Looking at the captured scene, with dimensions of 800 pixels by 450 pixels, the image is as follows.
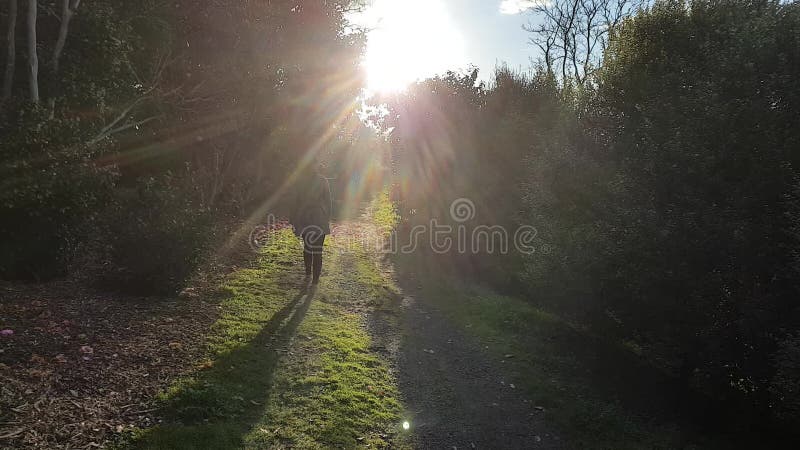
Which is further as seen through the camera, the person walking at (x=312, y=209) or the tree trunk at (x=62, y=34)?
the person walking at (x=312, y=209)

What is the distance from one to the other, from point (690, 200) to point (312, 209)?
6.49 metres

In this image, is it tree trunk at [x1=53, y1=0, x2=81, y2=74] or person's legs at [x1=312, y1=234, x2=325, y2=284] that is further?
person's legs at [x1=312, y1=234, x2=325, y2=284]

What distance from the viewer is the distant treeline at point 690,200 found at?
20.3ft

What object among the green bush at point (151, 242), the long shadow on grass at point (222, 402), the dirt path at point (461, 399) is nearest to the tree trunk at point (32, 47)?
the green bush at point (151, 242)

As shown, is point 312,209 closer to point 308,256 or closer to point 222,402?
point 308,256

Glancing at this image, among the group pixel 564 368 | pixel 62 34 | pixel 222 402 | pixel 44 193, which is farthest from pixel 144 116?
pixel 564 368

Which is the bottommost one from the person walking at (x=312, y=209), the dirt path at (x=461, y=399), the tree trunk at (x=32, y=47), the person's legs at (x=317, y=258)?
the dirt path at (x=461, y=399)

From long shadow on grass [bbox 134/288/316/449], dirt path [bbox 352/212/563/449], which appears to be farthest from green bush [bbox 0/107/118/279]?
dirt path [bbox 352/212/563/449]

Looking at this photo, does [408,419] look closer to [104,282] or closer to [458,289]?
[104,282]

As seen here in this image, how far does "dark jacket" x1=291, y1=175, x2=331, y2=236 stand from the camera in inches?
375

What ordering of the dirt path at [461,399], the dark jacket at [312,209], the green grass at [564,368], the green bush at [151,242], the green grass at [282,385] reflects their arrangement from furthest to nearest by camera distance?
the dark jacket at [312,209], the green bush at [151,242], the green grass at [564,368], the dirt path at [461,399], the green grass at [282,385]

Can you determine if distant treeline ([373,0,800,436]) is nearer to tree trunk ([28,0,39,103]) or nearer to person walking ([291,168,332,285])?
person walking ([291,168,332,285])

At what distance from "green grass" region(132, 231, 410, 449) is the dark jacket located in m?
1.38

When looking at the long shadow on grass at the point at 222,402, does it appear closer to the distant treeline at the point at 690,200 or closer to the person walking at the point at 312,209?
the person walking at the point at 312,209
